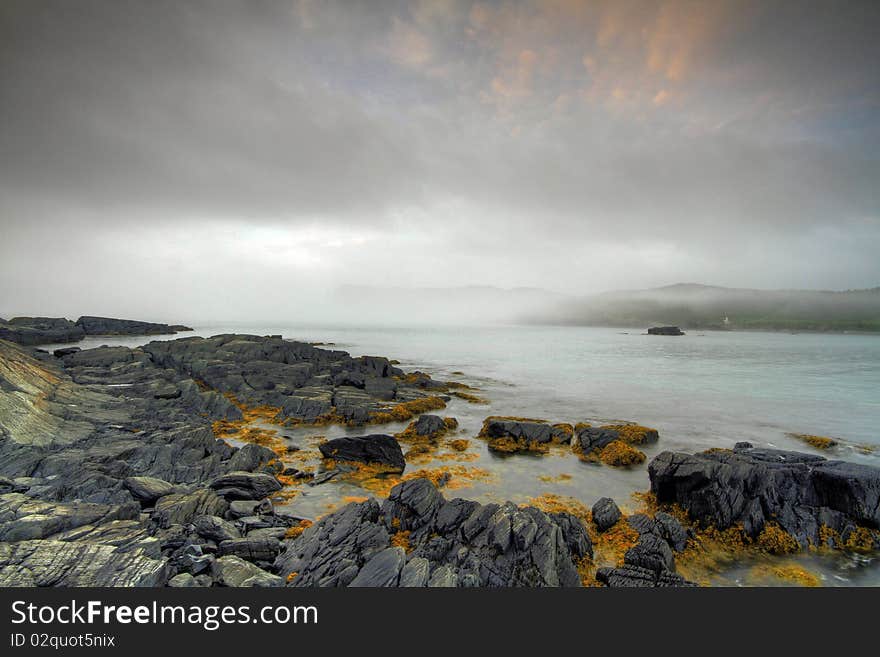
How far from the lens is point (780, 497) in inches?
578

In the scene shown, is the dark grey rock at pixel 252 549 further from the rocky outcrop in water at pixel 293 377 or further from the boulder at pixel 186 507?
the rocky outcrop in water at pixel 293 377

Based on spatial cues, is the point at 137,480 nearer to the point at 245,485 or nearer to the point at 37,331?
the point at 245,485

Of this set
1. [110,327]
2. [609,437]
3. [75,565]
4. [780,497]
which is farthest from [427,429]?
[110,327]

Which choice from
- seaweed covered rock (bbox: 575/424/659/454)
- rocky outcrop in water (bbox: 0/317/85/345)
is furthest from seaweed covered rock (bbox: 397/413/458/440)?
rocky outcrop in water (bbox: 0/317/85/345)

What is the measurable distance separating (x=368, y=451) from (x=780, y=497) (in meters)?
19.1

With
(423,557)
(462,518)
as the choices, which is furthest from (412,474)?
(423,557)

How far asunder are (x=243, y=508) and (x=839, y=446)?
38226mm

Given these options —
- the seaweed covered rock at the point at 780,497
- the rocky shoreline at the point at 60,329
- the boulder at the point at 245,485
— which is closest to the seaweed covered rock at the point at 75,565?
the boulder at the point at 245,485

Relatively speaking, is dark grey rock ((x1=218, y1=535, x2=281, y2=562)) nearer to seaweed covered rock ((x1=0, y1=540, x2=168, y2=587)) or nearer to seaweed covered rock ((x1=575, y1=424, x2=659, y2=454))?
seaweed covered rock ((x1=0, y1=540, x2=168, y2=587))

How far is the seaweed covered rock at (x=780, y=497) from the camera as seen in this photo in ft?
45.0

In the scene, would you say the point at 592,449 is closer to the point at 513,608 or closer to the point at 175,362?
the point at 513,608

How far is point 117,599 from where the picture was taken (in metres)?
6.62

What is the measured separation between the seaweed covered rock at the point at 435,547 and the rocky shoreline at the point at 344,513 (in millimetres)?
48

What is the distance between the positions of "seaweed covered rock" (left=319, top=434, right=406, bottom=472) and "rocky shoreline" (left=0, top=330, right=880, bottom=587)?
3.1 inches
